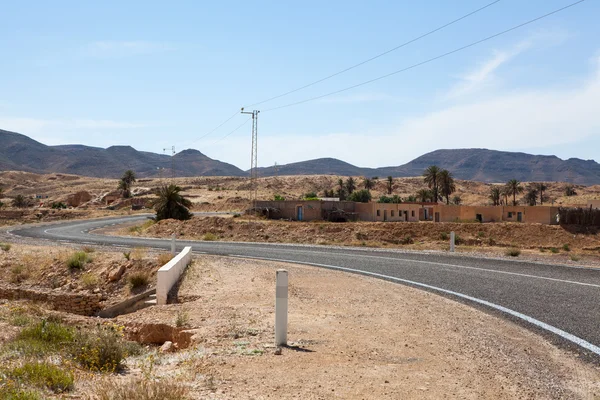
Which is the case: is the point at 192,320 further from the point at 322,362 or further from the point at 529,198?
the point at 529,198

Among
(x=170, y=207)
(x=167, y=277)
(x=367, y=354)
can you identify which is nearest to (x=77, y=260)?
(x=167, y=277)

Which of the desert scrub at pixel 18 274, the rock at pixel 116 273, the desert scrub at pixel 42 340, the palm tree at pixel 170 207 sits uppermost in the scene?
the palm tree at pixel 170 207

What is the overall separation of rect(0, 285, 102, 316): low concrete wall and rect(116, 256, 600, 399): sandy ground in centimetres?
727

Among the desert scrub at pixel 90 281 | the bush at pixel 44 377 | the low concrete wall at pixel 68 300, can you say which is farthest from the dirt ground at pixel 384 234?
the bush at pixel 44 377

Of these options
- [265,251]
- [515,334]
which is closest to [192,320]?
[515,334]

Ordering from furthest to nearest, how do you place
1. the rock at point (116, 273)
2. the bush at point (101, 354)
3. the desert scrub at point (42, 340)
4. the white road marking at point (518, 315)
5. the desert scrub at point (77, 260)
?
the desert scrub at point (77, 260)
the rock at point (116, 273)
the desert scrub at point (42, 340)
the white road marking at point (518, 315)
the bush at point (101, 354)

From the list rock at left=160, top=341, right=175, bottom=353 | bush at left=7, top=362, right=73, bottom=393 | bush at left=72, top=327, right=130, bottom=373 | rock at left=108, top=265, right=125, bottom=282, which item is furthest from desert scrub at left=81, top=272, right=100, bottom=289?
bush at left=7, top=362, right=73, bottom=393

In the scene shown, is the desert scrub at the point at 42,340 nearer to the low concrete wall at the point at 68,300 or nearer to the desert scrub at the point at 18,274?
the low concrete wall at the point at 68,300

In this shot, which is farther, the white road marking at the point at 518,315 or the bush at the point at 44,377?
the white road marking at the point at 518,315

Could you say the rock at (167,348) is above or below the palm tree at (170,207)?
below

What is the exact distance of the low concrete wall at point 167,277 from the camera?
44.8 feet

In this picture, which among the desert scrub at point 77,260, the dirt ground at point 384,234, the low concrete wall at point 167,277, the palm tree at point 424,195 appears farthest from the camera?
the palm tree at point 424,195

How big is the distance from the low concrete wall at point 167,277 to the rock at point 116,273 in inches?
150

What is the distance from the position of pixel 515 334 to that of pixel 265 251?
62.3 feet
